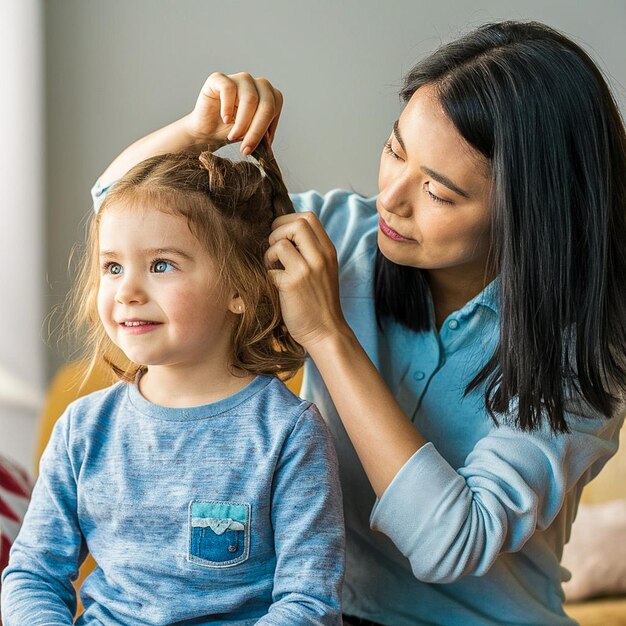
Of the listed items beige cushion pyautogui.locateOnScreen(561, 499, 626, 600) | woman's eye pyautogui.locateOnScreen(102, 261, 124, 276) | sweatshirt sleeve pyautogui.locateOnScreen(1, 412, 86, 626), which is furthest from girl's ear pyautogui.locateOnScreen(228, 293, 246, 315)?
beige cushion pyautogui.locateOnScreen(561, 499, 626, 600)

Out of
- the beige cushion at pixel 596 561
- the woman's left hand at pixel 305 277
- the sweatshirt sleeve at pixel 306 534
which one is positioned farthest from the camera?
the beige cushion at pixel 596 561

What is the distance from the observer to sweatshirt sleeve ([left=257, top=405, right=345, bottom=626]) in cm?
97

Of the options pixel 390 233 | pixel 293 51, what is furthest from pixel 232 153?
pixel 293 51

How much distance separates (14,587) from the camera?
1041 mm

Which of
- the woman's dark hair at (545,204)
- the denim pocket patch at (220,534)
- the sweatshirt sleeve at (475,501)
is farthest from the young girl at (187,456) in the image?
the woman's dark hair at (545,204)

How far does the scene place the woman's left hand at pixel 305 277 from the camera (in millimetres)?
1071

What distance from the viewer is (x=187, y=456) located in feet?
3.35

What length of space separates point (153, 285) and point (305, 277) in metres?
0.17

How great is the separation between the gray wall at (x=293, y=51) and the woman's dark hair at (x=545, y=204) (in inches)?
43.8

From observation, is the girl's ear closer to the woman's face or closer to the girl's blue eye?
the girl's blue eye

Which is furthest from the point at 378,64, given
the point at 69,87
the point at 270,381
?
the point at 270,381

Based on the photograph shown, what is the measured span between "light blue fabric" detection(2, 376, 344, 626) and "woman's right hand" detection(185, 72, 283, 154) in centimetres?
28

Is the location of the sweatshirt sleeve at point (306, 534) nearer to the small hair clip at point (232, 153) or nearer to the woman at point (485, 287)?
the woman at point (485, 287)

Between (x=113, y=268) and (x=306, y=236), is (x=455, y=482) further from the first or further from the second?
(x=113, y=268)
